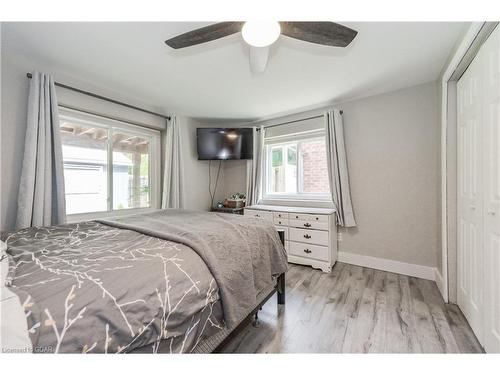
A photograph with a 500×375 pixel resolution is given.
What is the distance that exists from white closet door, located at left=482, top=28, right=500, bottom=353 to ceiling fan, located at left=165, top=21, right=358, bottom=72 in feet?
2.83

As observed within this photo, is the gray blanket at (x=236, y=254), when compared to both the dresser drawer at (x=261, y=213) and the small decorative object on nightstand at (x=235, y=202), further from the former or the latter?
the small decorative object on nightstand at (x=235, y=202)

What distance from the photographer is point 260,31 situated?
1.14 metres

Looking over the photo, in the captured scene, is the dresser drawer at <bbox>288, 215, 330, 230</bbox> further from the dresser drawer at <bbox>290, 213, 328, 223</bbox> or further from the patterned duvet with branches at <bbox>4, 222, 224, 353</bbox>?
the patterned duvet with branches at <bbox>4, 222, 224, 353</bbox>

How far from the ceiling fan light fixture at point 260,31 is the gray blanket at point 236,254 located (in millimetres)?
1214

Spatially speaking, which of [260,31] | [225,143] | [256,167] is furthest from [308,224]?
[260,31]

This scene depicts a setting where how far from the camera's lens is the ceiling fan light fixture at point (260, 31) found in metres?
1.12

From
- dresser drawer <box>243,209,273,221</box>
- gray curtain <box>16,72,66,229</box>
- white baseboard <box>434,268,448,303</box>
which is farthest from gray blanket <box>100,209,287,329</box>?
white baseboard <box>434,268,448,303</box>

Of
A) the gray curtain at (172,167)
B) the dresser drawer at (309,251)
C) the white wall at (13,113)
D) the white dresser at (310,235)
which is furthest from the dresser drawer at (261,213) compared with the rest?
the white wall at (13,113)

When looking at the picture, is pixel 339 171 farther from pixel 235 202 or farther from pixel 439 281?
pixel 235 202

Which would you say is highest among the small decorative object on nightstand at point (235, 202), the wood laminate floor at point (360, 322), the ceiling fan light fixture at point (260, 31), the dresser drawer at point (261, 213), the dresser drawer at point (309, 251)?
the ceiling fan light fixture at point (260, 31)

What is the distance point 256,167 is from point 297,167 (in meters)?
0.69
